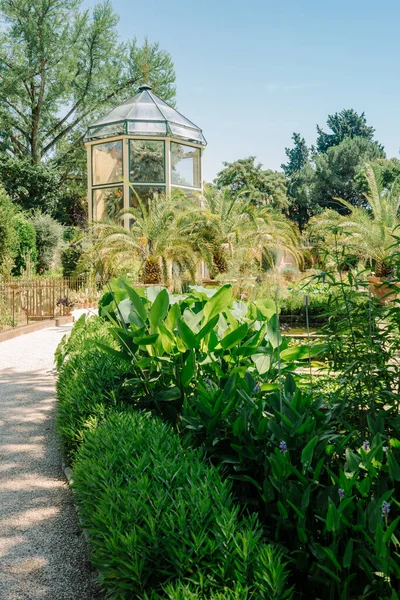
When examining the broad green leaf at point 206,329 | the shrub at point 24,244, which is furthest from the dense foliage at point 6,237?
the broad green leaf at point 206,329

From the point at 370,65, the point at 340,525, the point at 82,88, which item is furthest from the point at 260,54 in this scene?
the point at 340,525

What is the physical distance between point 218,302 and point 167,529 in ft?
5.40

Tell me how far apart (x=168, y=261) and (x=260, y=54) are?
10053mm


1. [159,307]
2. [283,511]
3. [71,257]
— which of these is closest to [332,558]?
[283,511]

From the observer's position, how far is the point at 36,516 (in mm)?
2797

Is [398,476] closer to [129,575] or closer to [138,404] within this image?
[129,575]

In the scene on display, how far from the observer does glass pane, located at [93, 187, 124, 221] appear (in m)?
22.6

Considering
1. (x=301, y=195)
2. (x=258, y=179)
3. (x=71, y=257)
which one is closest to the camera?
(x=71, y=257)

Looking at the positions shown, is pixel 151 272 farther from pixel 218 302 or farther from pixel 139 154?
pixel 218 302

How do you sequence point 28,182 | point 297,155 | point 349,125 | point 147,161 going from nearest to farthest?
point 147,161 → point 28,182 → point 349,125 → point 297,155

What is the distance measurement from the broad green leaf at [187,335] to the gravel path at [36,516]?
3.60ft

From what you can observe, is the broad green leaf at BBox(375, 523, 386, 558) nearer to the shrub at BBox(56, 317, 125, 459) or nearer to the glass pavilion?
the shrub at BBox(56, 317, 125, 459)

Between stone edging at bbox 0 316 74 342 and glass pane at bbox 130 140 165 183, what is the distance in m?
10.0

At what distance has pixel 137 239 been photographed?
1490 centimetres
